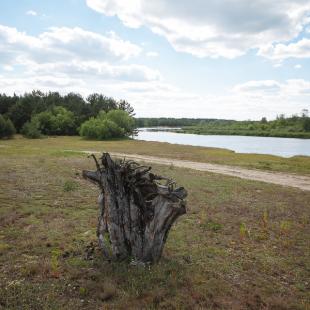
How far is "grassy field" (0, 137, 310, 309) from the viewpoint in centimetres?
621

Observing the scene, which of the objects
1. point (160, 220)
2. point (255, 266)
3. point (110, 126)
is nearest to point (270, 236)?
point (255, 266)

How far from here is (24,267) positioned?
7.14 meters

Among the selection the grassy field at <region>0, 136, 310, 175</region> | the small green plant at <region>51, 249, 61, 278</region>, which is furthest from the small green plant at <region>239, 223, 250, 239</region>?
the grassy field at <region>0, 136, 310, 175</region>

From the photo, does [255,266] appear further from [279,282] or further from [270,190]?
[270,190]

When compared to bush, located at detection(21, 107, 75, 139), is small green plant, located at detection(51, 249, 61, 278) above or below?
below

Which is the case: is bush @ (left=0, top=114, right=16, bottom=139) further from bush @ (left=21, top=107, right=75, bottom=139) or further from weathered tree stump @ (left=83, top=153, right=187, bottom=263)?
weathered tree stump @ (left=83, top=153, right=187, bottom=263)

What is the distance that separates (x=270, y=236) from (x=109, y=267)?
5473 mm

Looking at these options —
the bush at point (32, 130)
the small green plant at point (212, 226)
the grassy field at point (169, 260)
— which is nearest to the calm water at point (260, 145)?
the bush at point (32, 130)

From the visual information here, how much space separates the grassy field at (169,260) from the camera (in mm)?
6215

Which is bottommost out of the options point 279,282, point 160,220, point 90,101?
point 279,282

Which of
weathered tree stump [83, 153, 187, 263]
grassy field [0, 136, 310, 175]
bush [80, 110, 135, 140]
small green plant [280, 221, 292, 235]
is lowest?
small green plant [280, 221, 292, 235]

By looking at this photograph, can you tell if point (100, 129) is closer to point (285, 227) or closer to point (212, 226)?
point (212, 226)

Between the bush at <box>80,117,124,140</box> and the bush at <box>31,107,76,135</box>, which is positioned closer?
the bush at <box>80,117,124,140</box>

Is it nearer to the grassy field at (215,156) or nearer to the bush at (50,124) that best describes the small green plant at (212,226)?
the grassy field at (215,156)
